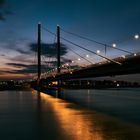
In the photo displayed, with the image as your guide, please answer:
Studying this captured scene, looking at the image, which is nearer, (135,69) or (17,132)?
(17,132)

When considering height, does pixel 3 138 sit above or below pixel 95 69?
below

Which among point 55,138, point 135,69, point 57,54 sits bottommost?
point 55,138

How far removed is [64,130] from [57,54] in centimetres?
8757

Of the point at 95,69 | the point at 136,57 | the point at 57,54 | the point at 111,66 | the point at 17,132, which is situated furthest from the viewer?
the point at 57,54

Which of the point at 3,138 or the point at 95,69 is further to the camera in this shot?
the point at 95,69

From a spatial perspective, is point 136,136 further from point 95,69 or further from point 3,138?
point 95,69

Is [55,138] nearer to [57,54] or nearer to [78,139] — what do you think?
[78,139]

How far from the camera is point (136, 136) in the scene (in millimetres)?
21531

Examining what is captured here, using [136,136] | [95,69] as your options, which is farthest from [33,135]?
[95,69]

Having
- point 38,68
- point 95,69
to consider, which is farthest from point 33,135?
point 38,68

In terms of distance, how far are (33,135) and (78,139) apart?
11.6 feet

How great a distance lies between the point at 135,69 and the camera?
138 ft

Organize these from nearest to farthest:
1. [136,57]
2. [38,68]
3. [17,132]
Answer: [17,132]
[136,57]
[38,68]

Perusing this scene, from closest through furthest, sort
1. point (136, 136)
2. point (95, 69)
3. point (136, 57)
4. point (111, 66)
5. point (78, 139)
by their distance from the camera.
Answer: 1. point (78, 139)
2. point (136, 136)
3. point (136, 57)
4. point (111, 66)
5. point (95, 69)
